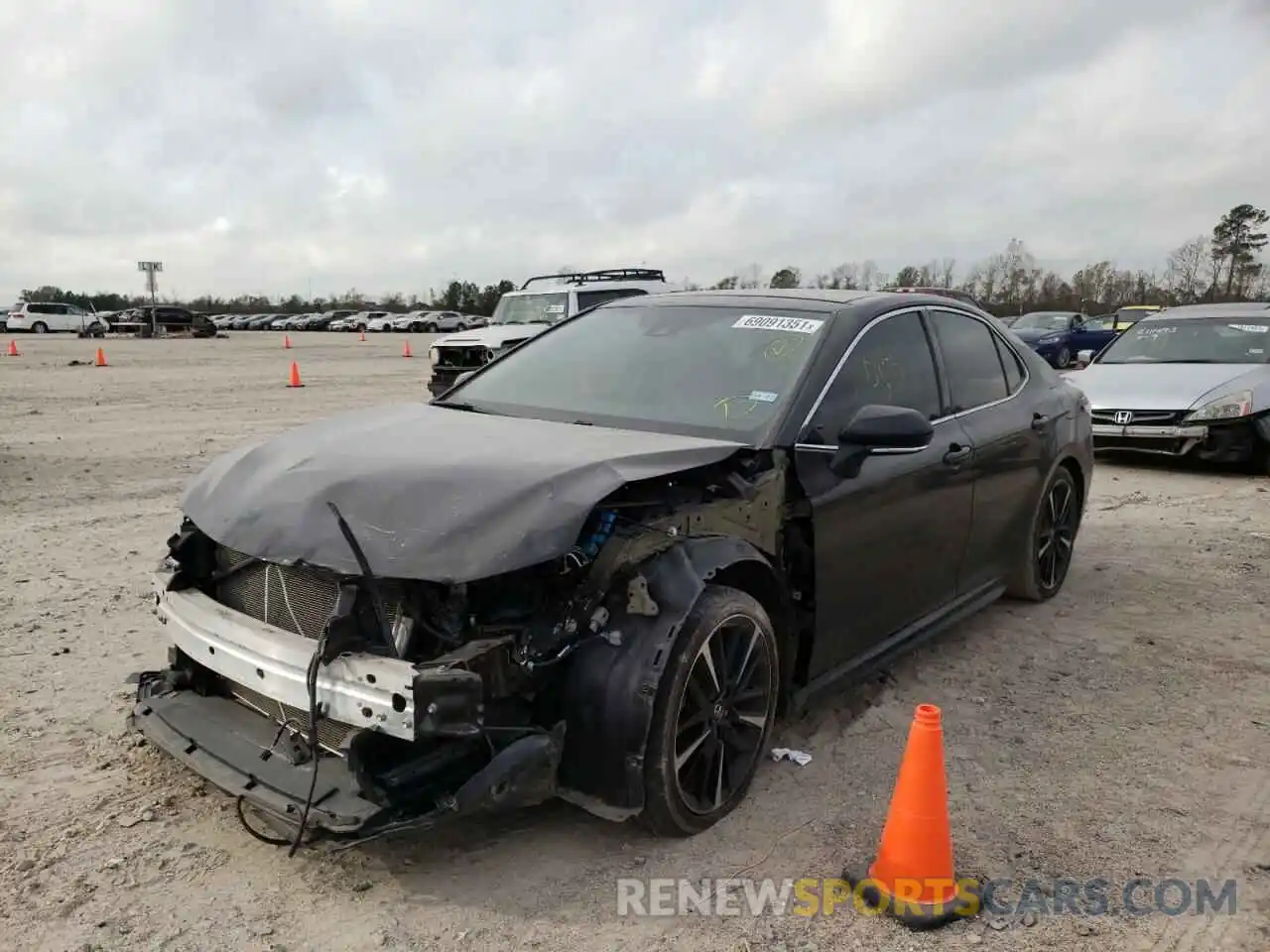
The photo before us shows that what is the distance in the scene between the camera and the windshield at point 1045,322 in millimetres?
24875

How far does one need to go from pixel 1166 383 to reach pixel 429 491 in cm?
940

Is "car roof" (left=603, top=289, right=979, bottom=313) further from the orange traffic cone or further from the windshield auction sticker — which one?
the orange traffic cone

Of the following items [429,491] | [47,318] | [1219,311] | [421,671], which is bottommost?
[421,671]

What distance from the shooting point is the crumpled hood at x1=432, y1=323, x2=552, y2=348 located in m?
15.4

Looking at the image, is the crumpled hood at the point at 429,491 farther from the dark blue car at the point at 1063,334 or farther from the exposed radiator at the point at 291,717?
the dark blue car at the point at 1063,334

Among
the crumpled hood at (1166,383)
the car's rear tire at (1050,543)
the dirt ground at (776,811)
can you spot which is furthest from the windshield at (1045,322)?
the car's rear tire at (1050,543)

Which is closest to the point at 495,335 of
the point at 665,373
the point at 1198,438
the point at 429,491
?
the point at 1198,438

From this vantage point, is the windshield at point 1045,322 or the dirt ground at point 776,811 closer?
the dirt ground at point 776,811

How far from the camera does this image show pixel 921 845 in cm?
275

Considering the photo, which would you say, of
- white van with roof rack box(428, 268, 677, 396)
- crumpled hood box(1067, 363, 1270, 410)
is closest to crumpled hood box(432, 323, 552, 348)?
white van with roof rack box(428, 268, 677, 396)

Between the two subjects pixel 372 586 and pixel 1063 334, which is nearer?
pixel 372 586

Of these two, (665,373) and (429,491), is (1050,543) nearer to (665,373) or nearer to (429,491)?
(665,373)

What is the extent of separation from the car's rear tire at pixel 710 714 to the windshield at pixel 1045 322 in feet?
79.0

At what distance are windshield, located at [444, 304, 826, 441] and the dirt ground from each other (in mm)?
1355
